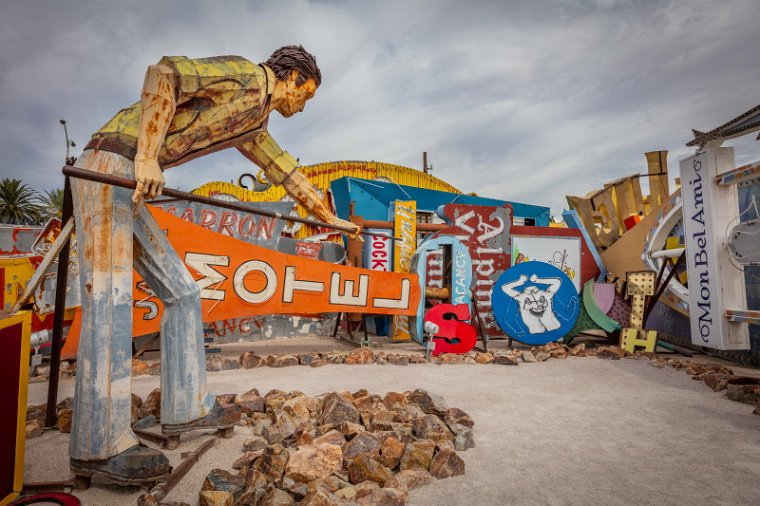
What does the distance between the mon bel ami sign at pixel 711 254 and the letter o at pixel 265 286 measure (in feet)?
17.1

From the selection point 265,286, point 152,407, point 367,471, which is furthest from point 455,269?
point 367,471

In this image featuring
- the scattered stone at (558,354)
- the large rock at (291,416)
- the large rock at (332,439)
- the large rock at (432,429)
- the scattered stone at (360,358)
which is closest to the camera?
the large rock at (332,439)

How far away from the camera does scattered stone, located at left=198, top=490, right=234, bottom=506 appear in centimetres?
175

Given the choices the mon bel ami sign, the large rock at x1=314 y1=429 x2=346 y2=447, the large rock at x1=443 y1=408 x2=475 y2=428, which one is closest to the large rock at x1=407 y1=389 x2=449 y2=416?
the large rock at x1=443 y1=408 x2=475 y2=428

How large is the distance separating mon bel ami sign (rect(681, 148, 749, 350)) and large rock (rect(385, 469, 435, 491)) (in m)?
4.43

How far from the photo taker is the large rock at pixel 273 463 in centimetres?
201

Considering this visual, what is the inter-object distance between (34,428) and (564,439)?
10.9 ft

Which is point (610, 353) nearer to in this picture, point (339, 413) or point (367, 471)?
point (339, 413)

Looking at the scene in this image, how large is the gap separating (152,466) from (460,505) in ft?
4.64

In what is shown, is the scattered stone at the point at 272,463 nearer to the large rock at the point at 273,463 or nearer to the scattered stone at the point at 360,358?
the large rock at the point at 273,463

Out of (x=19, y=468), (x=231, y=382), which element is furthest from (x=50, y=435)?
(x=231, y=382)

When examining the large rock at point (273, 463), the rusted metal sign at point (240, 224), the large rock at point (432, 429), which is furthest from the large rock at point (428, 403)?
the rusted metal sign at point (240, 224)

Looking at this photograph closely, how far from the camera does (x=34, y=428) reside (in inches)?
103

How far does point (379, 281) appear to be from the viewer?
610 centimetres
